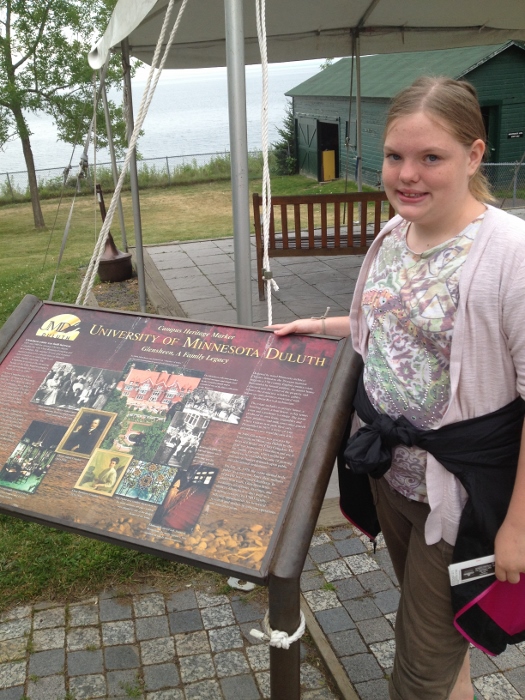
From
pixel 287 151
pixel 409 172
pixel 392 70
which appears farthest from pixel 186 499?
pixel 287 151

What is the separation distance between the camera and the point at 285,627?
62.7 inches

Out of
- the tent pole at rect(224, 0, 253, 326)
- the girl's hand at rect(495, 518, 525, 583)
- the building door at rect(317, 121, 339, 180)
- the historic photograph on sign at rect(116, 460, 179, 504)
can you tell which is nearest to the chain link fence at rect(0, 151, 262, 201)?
the building door at rect(317, 121, 339, 180)

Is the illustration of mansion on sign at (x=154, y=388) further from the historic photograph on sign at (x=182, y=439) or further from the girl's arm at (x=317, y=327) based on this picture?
the girl's arm at (x=317, y=327)

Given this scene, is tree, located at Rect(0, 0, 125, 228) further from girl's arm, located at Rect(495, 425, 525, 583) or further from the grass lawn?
girl's arm, located at Rect(495, 425, 525, 583)

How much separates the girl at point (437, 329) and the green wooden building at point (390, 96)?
1286cm

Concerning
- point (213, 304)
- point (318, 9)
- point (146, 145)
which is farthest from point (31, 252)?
point (146, 145)

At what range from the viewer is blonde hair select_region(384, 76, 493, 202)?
1.50m

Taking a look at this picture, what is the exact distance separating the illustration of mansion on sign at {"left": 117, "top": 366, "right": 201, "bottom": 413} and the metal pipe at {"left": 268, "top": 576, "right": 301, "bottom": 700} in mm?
599

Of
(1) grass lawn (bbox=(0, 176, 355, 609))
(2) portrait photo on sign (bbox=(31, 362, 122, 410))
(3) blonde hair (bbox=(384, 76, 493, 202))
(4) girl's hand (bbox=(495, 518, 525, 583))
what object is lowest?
(1) grass lawn (bbox=(0, 176, 355, 609))

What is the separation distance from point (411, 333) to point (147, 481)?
2.57 ft

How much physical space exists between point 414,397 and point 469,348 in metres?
0.22

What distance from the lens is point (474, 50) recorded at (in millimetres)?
17031

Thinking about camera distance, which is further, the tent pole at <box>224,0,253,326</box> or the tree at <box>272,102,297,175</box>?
the tree at <box>272,102,297,175</box>

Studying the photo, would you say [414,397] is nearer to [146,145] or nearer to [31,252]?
[31,252]
